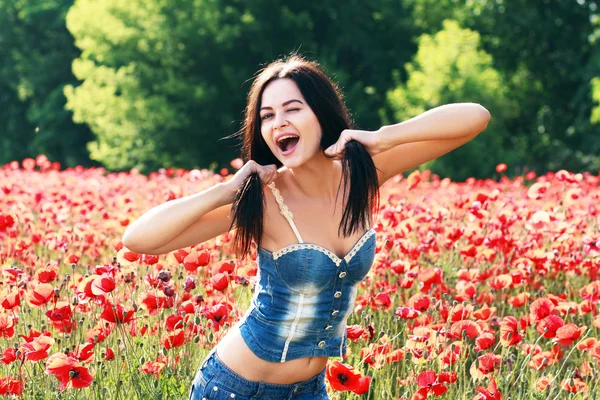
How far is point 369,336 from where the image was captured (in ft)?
10.9

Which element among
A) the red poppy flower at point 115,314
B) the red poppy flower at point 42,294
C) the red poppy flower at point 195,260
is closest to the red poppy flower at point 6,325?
the red poppy flower at point 42,294

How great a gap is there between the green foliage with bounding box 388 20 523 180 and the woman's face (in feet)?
46.0

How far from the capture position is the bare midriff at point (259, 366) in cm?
239

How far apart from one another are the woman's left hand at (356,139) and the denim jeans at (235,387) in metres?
0.69

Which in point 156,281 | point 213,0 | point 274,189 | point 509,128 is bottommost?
point 509,128

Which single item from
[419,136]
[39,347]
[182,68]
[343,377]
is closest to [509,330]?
[343,377]

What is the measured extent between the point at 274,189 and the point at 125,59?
730 inches

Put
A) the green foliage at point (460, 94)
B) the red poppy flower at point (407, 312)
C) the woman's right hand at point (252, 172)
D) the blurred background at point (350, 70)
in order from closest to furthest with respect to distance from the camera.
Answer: the woman's right hand at point (252, 172)
the red poppy flower at point (407, 312)
the green foliage at point (460, 94)
the blurred background at point (350, 70)

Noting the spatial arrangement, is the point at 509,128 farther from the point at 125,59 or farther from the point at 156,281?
the point at 156,281

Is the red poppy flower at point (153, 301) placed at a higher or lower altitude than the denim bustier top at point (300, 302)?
lower

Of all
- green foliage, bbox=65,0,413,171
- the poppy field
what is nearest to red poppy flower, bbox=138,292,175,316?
the poppy field

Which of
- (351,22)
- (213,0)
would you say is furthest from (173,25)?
(351,22)

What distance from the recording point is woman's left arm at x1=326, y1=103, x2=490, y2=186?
2551mm

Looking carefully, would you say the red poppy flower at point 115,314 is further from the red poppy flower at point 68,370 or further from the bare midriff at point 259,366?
the bare midriff at point 259,366
